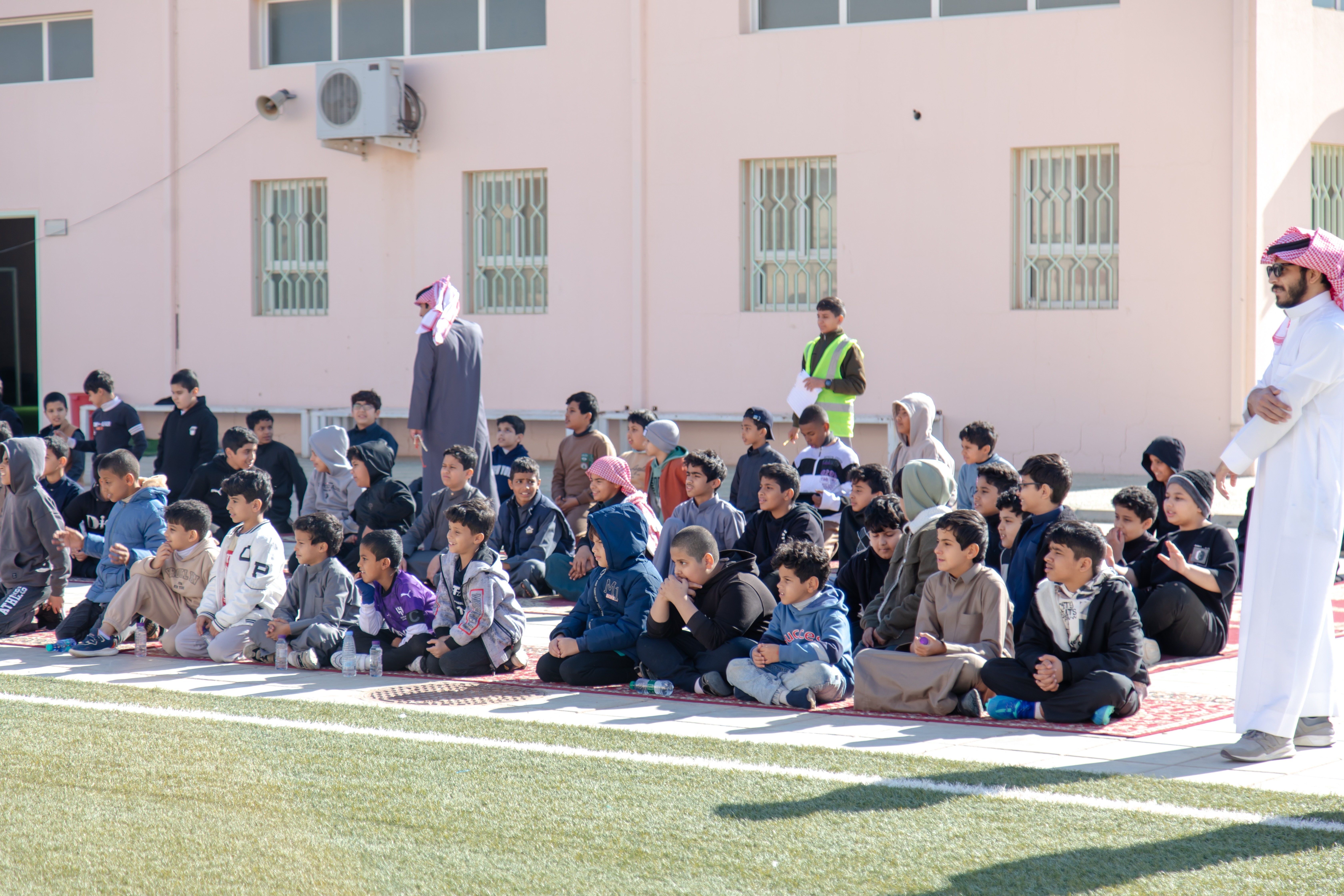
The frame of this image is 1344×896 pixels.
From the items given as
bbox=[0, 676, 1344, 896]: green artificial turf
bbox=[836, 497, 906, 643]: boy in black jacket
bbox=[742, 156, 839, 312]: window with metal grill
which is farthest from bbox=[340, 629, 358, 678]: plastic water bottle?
bbox=[742, 156, 839, 312]: window with metal grill

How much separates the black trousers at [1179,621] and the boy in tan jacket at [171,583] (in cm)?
485

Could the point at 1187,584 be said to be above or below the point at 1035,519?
below

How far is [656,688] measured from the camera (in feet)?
21.9

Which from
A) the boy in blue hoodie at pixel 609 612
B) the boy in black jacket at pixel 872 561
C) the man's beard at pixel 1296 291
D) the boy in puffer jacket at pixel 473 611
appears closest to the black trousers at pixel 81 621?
the boy in puffer jacket at pixel 473 611

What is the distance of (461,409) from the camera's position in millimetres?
10414

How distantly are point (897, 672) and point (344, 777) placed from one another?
7.70 ft

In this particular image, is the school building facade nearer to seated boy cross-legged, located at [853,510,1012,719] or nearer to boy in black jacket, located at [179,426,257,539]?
boy in black jacket, located at [179,426,257,539]

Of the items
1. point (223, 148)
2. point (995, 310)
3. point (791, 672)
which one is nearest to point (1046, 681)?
point (791, 672)

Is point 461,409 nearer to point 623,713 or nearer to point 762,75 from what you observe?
point 623,713

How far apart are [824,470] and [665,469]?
118cm

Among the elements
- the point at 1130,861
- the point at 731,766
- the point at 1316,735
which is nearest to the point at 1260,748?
the point at 1316,735

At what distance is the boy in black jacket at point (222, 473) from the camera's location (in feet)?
34.0

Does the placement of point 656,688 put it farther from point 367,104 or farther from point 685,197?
point 367,104

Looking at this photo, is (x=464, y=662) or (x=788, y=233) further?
(x=788, y=233)
